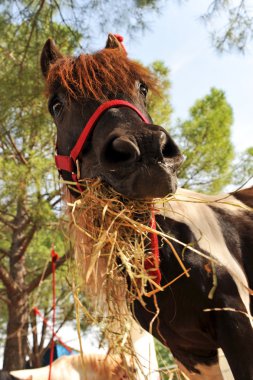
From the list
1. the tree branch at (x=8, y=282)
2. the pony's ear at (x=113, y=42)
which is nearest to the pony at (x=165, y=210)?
the pony's ear at (x=113, y=42)

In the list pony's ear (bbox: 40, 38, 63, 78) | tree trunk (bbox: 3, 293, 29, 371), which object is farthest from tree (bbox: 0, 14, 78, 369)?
pony's ear (bbox: 40, 38, 63, 78)

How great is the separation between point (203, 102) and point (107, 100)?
7488mm

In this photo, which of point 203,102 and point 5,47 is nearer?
point 5,47

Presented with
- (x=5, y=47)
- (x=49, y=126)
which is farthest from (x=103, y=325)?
(x=49, y=126)

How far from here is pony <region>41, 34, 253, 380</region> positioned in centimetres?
151

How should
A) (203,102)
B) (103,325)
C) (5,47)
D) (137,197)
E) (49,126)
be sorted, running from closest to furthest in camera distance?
(137,197) < (103,325) < (5,47) < (49,126) < (203,102)

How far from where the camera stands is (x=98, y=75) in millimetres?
1877

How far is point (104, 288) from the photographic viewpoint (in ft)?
5.90

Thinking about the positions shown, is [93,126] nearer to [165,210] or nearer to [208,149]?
[165,210]

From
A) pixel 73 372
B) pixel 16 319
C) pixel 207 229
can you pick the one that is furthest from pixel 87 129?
pixel 16 319

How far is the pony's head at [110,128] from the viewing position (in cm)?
147

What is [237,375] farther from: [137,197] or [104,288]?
[137,197]

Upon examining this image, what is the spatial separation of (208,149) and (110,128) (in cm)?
673

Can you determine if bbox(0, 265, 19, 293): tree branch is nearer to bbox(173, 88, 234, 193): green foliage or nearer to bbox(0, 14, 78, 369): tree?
bbox(0, 14, 78, 369): tree
